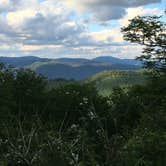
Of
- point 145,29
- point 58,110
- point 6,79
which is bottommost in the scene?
point 58,110

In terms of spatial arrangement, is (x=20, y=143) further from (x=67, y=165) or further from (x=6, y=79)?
(x=6, y=79)

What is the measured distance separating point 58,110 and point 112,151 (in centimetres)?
7233

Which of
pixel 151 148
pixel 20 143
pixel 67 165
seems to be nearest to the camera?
pixel 67 165

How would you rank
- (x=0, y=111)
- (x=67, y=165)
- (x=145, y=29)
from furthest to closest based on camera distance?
(x=0, y=111) → (x=145, y=29) → (x=67, y=165)

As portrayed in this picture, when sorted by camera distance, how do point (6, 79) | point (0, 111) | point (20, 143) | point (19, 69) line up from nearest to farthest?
point (20, 143) → point (0, 111) → point (6, 79) → point (19, 69)

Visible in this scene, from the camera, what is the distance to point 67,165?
5.80 m

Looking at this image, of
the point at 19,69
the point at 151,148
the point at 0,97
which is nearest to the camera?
the point at 151,148

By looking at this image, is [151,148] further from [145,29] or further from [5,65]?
[5,65]

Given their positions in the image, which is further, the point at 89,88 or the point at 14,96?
the point at 89,88

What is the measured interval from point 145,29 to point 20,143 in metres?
40.8

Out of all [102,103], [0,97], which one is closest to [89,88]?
[102,103]

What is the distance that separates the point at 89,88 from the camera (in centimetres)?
8850

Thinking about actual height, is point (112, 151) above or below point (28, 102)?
above

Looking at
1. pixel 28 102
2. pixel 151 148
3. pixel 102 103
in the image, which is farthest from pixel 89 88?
pixel 151 148
